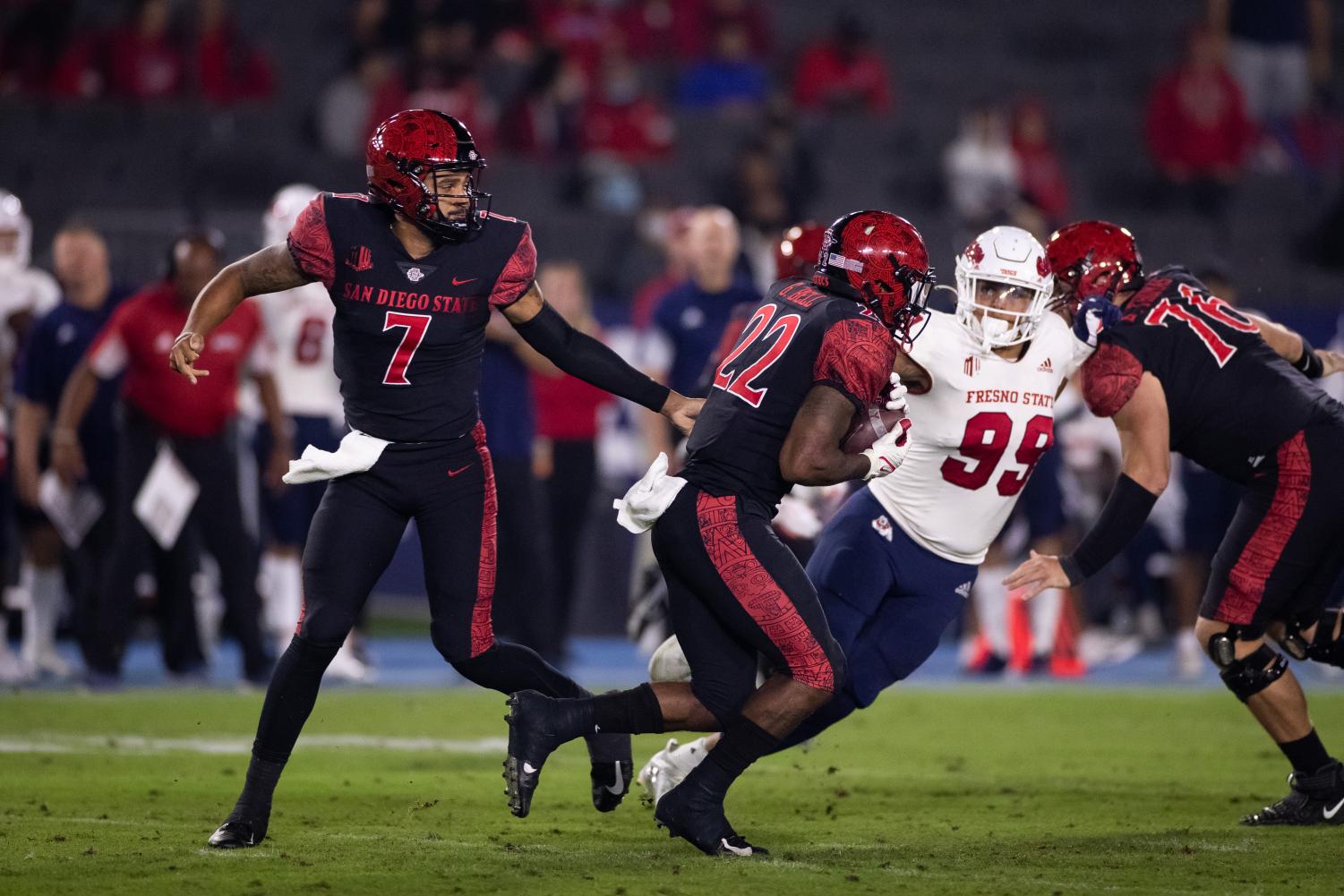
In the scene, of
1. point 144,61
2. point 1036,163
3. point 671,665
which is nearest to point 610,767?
point 671,665

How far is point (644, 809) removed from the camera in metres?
5.89

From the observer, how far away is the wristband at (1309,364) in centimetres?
614

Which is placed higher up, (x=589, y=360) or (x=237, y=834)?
(x=589, y=360)

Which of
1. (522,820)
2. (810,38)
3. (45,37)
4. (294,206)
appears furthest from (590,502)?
(810,38)

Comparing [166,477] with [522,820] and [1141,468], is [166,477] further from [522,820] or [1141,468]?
[1141,468]

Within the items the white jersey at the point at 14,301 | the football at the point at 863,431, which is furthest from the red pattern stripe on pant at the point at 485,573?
the white jersey at the point at 14,301

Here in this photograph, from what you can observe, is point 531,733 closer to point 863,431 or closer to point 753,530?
point 753,530

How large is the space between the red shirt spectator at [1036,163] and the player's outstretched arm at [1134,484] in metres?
8.27

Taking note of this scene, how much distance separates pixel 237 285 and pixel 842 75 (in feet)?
33.5

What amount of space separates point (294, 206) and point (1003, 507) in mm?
4511

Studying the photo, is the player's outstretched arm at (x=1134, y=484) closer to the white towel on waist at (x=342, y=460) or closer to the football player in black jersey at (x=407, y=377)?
the football player in black jersey at (x=407, y=377)

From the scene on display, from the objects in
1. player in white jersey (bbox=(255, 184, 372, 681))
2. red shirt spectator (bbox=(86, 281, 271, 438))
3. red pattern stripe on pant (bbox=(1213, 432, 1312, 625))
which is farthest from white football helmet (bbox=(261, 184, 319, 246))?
red pattern stripe on pant (bbox=(1213, 432, 1312, 625))

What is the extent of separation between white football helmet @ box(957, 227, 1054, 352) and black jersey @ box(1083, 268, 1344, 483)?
25cm

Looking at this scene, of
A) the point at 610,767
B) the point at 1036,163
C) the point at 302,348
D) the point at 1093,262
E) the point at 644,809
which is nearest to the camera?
the point at 610,767
